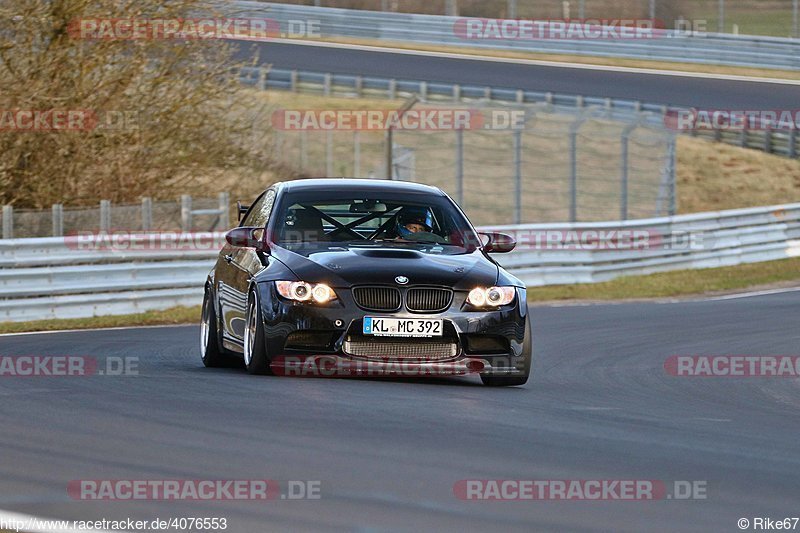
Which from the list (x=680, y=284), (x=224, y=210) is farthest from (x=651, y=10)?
(x=224, y=210)

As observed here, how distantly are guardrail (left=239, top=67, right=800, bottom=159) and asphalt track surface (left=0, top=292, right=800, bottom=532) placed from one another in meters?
25.5

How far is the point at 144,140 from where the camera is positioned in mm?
22953

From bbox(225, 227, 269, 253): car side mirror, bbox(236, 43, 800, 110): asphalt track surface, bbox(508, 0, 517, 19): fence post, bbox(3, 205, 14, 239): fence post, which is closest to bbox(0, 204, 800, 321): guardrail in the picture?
bbox(3, 205, 14, 239): fence post

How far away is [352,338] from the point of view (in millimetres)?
9680

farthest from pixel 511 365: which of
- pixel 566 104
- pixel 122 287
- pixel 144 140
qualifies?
pixel 566 104

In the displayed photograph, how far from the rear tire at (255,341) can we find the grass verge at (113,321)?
250 inches

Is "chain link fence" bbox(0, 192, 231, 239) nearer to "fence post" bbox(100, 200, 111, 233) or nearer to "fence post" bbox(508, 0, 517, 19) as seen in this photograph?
"fence post" bbox(100, 200, 111, 233)

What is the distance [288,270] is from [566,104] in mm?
29134

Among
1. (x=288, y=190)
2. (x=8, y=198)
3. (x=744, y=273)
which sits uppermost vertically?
(x=288, y=190)

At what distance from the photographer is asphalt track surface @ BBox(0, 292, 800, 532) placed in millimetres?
5742

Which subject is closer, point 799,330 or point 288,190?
point 288,190

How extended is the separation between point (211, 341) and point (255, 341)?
1.62m

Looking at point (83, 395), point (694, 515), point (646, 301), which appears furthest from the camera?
point (646, 301)

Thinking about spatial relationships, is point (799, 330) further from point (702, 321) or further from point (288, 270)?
point (288, 270)
